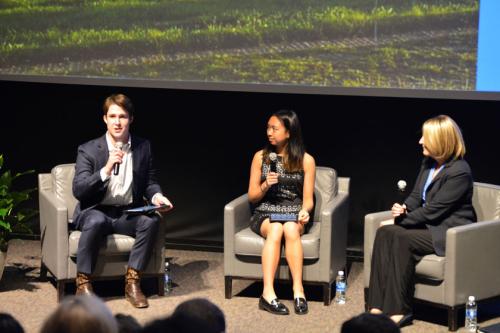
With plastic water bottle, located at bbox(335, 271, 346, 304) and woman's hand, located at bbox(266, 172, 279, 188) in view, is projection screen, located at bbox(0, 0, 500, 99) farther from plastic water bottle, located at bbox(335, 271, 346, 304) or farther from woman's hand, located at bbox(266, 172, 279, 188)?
plastic water bottle, located at bbox(335, 271, 346, 304)

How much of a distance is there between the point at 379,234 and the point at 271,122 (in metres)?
0.98

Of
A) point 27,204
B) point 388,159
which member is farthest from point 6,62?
point 388,159

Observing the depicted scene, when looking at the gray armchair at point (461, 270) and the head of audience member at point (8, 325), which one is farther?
the gray armchair at point (461, 270)

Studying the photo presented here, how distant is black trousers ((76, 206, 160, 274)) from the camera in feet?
19.2

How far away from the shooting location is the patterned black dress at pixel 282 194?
6156mm

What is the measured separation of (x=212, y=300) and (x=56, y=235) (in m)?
1.02

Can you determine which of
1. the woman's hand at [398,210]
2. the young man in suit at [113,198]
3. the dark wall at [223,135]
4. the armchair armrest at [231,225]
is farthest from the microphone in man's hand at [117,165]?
the woman's hand at [398,210]

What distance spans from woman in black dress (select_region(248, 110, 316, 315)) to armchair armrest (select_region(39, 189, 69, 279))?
1144 mm

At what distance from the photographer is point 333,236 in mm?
5992

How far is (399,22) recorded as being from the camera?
6586 millimetres

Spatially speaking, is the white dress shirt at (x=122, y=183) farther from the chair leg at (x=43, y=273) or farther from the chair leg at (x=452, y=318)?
the chair leg at (x=452, y=318)

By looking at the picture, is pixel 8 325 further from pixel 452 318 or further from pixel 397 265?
pixel 452 318

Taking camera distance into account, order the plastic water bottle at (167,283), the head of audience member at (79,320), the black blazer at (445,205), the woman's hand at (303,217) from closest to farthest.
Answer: the head of audience member at (79,320)
the black blazer at (445,205)
the woman's hand at (303,217)
the plastic water bottle at (167,283)

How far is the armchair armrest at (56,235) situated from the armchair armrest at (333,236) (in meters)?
1.53
